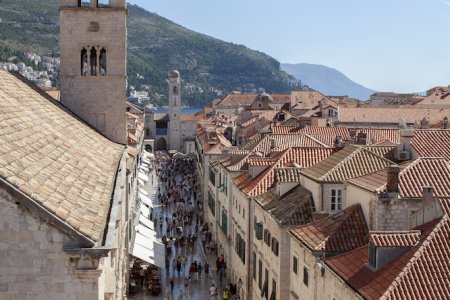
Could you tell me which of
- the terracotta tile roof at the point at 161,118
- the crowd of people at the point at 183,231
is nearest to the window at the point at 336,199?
the crowd of people at the point at 183,231

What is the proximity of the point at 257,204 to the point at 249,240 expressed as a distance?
2.81 meters

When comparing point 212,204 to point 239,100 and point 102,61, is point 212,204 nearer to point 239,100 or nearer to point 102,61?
point 102,61

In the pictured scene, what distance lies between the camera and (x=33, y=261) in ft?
36.2

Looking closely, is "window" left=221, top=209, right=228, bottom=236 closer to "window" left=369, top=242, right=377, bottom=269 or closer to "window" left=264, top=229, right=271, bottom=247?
"window" left=264, top=229, right=271, bottom=247

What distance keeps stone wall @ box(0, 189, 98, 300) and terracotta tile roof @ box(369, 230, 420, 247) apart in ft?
30.8

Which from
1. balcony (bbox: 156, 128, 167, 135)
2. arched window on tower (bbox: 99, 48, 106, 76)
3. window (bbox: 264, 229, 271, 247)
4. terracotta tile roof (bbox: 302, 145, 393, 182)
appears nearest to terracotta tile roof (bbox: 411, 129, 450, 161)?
terracotta tile roof (bbox: 302, 145, 393, 182)

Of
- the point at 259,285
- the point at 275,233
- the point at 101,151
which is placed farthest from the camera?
the point at 259,285

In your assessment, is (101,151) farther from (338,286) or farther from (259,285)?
(259,285)

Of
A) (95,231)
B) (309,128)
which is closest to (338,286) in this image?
(95,231)

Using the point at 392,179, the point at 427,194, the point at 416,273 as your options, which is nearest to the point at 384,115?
the point at 392,179

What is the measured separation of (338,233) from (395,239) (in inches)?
174

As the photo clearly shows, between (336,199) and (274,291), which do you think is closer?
(336,199)

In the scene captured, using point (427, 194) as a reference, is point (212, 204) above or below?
below

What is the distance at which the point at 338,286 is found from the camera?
19344 millimetres
